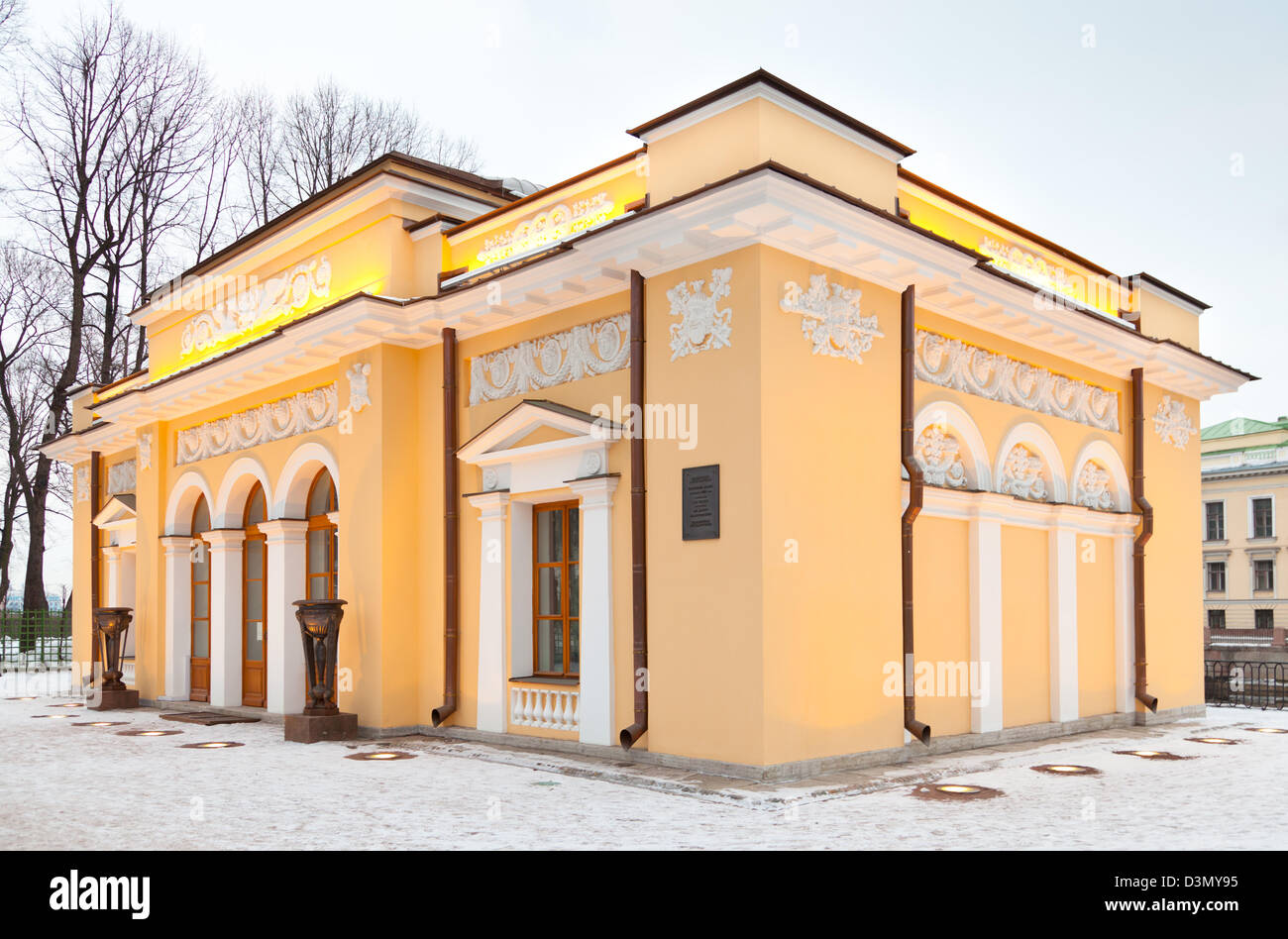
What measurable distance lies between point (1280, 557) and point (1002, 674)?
39.6 meters

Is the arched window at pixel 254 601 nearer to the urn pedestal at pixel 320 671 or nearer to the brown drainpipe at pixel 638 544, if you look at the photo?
the urn pedestal at pixel 320 671

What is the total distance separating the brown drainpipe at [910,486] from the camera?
29.7ft

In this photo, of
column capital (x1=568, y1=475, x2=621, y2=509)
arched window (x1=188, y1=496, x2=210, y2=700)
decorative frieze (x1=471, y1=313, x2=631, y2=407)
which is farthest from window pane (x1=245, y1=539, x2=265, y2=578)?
column capital (x1=568, y1=475, x2=621, y2=509)

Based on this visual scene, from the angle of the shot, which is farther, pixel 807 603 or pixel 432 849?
pixel 807 603

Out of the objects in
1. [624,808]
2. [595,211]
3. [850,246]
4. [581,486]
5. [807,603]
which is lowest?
[624,808]

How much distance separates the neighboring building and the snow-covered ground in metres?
38.4

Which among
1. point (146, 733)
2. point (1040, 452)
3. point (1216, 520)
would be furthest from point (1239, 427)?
point (146, 733)

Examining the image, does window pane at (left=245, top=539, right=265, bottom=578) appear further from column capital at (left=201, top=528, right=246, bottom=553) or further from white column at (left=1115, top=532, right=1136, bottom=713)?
white column at (left=1115, top=532, right=1136, bottom=713)

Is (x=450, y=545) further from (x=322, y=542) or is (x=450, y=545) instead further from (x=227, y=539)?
(x=227, y=539)

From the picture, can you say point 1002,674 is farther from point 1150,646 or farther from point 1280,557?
point 1280,557

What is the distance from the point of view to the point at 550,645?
10266 millimetres

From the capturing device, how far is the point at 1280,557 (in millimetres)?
43250
